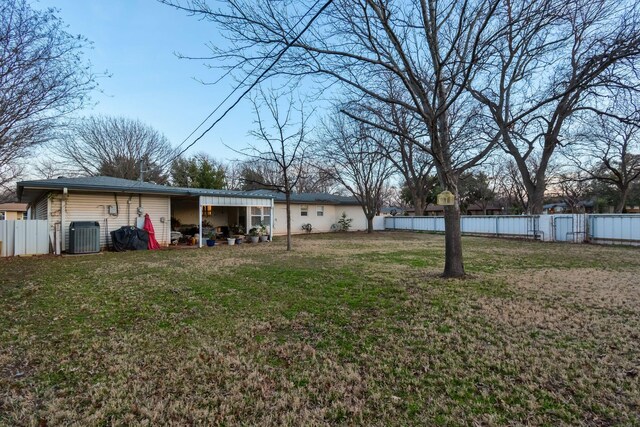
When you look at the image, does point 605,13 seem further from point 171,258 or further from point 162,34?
point 171,258

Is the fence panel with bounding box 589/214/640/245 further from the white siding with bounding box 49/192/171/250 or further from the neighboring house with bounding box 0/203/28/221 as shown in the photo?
the neighboring house with bounding box 0/203/28/221

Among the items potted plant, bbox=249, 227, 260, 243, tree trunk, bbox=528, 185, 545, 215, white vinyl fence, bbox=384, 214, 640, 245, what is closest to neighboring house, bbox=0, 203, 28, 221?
potted plant, bbox=249, 227, 260, 243

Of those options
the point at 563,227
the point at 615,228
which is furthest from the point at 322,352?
the point at 563,227

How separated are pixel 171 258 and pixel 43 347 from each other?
22.7ft

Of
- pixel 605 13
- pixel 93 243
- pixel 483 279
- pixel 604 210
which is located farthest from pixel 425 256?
pixel 604 210

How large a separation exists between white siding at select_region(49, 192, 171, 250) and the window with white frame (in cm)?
446

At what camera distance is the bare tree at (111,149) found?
2478 cm

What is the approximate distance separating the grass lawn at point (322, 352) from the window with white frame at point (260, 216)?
35.3 feet

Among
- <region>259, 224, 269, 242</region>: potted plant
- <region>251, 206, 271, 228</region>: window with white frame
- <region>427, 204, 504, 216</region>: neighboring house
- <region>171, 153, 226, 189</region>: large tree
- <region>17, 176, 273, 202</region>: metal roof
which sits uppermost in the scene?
<region>171, 153, 226, 189</region>: large tree

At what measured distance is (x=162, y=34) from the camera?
20.4ft

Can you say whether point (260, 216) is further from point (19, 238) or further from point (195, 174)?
point (195, 174)

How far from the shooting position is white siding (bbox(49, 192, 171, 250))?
11.3 metres

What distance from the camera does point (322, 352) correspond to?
10.2 ft

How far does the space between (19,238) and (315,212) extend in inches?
591
